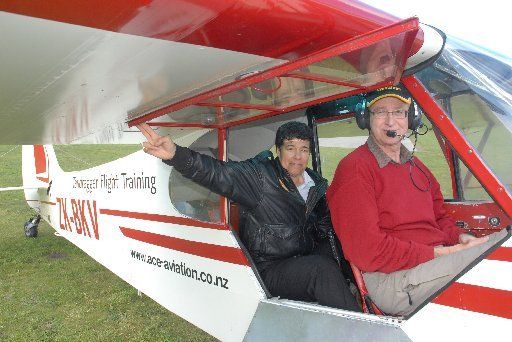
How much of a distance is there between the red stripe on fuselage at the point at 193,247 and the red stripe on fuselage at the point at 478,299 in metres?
1.20

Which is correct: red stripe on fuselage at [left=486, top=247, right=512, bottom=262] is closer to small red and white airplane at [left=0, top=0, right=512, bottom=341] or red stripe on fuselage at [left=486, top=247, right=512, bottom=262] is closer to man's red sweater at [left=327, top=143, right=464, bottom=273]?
small red and white airplane at [left=0, top=0, right=512, bottom=341]

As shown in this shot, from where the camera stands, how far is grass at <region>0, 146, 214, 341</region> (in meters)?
3.72

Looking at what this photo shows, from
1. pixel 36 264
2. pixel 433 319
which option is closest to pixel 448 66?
pixel 433 319

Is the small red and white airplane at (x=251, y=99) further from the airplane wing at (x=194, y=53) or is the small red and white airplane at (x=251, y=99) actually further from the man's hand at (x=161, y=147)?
the man's hand at (x=161, y=147)

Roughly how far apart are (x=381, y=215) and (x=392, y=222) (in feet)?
0.18

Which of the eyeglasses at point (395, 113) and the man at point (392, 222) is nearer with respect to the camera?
the man at point (392, 222)

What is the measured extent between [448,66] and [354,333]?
3.99ft

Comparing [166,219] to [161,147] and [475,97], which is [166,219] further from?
[475,97]

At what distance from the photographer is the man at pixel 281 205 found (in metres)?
2.22

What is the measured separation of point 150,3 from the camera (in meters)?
1.16

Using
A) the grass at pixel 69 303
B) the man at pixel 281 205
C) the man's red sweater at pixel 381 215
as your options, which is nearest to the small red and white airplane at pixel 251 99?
the man at pixel 281 205

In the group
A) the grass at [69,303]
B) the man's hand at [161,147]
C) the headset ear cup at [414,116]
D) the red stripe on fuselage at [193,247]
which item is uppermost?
the headset ear cup at [414,116]

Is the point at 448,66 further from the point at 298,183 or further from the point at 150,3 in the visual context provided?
the point at 150,3

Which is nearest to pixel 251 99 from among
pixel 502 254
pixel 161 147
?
pixel 161 147
